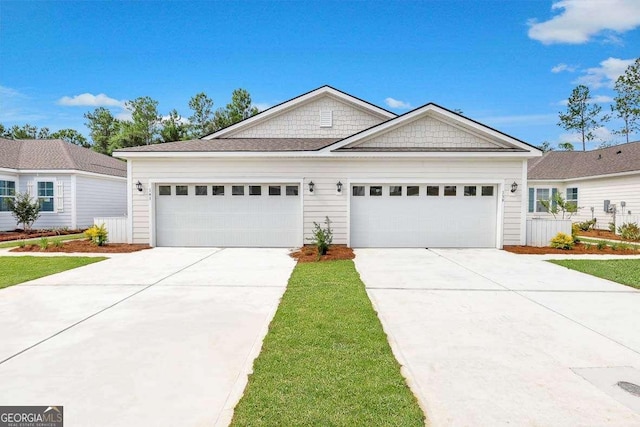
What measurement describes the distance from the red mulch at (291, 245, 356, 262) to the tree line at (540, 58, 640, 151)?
35553 millimetres

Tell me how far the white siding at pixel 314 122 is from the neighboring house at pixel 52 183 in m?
9.01

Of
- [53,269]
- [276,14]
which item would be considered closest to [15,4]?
[276,14]

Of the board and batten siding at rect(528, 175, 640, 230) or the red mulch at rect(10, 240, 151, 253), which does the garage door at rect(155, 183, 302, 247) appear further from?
the board and batten siding at rect(528, 175, 640, 230)

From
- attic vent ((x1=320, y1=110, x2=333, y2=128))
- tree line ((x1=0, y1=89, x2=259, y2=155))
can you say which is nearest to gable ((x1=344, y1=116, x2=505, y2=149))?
attic vent ((x1=320, y1=110, x2=333, y2=128))

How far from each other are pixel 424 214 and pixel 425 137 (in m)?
2.69

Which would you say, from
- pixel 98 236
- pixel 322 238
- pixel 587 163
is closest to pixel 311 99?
pixel 322 238

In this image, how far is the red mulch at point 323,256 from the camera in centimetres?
931

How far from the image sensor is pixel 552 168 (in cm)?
2148

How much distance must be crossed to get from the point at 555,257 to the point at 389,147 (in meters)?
6.04

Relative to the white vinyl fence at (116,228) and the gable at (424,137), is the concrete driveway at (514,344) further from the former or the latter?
the white vinyl fence at (116,228)

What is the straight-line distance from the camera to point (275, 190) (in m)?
11.6

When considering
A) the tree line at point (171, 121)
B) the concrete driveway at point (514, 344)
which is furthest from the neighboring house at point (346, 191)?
the tree line at point (171, 121)

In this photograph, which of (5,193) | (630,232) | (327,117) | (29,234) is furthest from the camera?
(5,193)

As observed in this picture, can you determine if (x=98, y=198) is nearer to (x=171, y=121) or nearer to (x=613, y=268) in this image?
(x=171, y=121)
